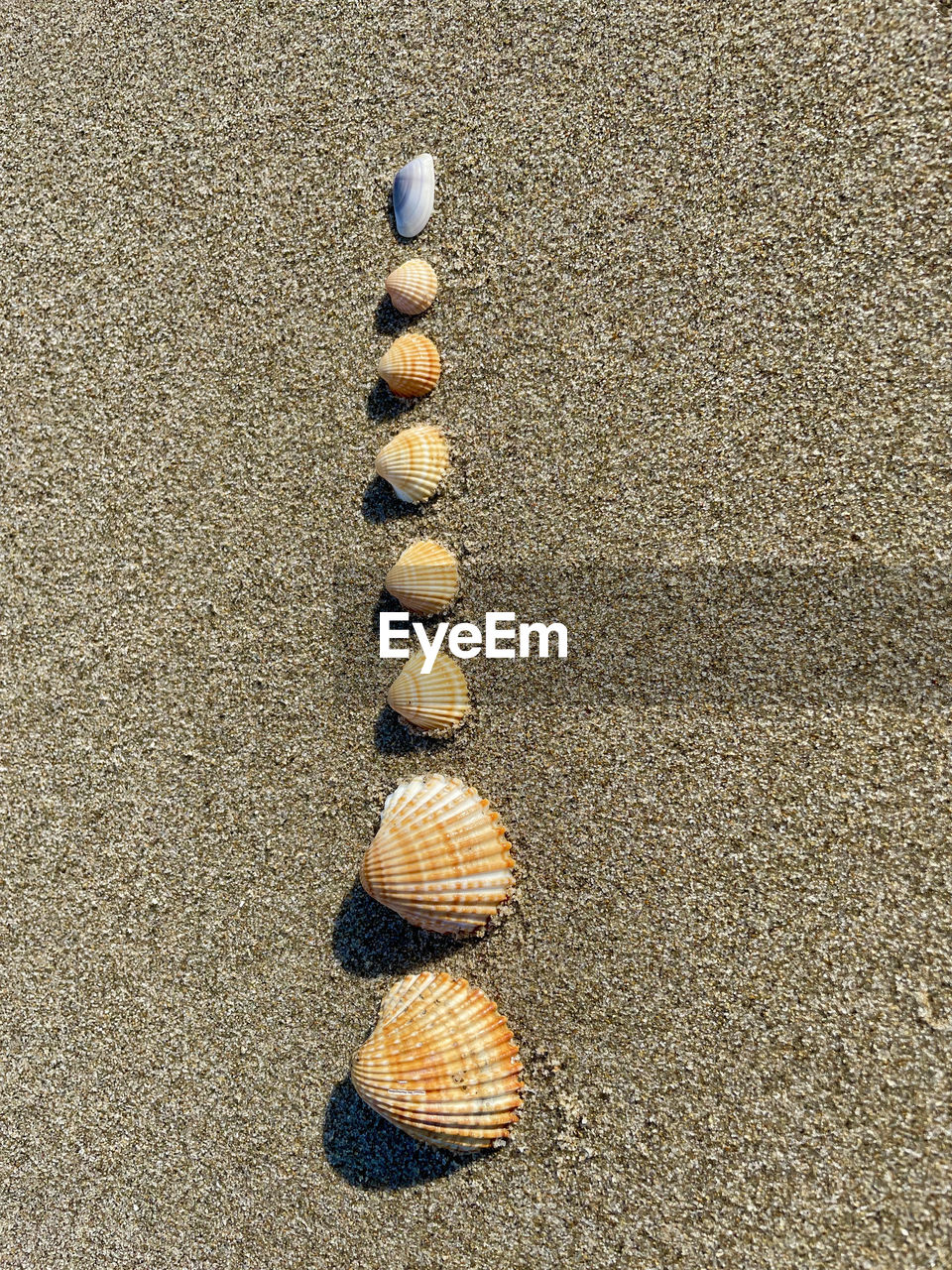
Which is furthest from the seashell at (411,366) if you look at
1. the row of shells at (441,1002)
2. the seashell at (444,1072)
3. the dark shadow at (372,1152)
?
the dark shadow at (372,1152)

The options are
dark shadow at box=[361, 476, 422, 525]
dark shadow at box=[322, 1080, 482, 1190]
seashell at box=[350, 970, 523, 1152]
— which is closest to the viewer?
seashell at box=[350, 970, 523, 1152]

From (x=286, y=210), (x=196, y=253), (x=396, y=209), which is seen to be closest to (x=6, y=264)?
(x=196, y=253)

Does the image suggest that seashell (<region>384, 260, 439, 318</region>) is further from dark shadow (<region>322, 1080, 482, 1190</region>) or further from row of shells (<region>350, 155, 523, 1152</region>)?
dark shadow (<region>322, 1080, 482, 1190</region>)

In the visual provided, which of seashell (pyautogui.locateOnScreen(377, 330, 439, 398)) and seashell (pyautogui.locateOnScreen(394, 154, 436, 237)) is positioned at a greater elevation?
seashell (pyautogui.locateOnScreen(394, 154, 436, 237))

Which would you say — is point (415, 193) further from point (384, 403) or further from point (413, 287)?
point (384, 403)

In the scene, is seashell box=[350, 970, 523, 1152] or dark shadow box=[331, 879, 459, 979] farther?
dark shadow box=[331, 879, 459, 979]

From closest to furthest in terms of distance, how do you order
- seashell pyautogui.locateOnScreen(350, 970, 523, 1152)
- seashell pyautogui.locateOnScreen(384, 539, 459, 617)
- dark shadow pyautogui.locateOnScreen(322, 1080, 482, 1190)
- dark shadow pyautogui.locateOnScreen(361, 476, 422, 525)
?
1. seashell pyautogui.locateOnScreen(350, 970, 523, 1152)
2. dark shadow pyautogui.locateOnScreen(322, 1080, 482, 1190)
3. seashell pyautogui.locateOnScreen(384, 539, 459, 617)
4. dark shadow pyautogui.locateOnScreen(361, 476, 422, 525)

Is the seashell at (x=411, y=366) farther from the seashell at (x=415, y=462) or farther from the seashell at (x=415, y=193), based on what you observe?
the seashell at (x=415, y=193)

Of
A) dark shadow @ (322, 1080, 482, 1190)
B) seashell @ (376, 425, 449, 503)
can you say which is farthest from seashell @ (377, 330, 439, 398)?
dark shadow @ (322, 1080, 482, 1190)
